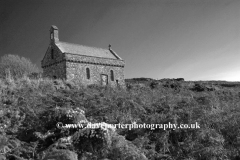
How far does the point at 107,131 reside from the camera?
704cm

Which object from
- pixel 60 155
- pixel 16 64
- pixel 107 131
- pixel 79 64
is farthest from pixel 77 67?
pixel 60 155

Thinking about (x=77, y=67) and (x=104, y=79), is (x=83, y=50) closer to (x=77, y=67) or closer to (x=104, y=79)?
(x=77, y=67)

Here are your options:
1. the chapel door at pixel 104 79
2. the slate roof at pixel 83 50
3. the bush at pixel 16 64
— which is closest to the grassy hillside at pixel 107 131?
the slate roof at pixel 83 50

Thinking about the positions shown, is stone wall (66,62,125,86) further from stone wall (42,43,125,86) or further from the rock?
the rock

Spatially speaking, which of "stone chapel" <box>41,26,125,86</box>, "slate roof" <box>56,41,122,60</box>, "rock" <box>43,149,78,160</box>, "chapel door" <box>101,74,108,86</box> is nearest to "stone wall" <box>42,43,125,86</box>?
"stone chapel" <box>41,26,125,86</box>

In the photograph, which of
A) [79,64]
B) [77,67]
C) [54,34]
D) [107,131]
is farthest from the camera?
[54,34]

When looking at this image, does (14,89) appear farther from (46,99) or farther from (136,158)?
(136,158)

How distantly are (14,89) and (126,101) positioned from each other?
5373 millimetres

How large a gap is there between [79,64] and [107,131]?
2070cm

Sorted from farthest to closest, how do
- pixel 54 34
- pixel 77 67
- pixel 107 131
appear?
1. pixel 54 34
2. pixel 77 67
3. pixel 107 131

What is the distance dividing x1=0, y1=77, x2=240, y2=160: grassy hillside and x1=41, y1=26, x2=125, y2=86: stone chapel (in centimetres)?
1365

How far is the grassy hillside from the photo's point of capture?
267 inches

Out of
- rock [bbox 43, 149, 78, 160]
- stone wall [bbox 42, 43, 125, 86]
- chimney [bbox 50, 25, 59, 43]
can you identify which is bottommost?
rock [bbox 43, 149, 78, 160]

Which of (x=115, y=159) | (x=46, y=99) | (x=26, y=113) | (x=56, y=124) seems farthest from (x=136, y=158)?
(x=46, y=99)
